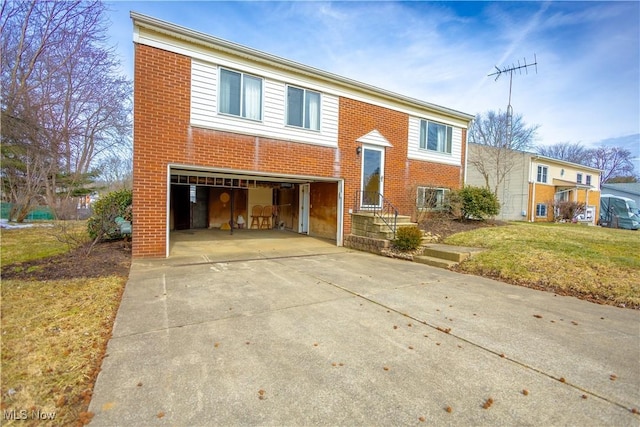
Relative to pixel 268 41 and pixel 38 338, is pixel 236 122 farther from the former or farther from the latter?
pixel 38 338

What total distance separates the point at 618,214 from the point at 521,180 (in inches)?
338

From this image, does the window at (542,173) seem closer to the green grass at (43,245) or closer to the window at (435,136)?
the window at (435,136)

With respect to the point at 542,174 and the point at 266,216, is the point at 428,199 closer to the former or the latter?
the point at 266,216

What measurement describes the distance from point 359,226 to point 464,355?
7571mm

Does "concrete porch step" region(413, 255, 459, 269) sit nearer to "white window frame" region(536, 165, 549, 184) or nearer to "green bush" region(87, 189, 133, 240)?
"green bush" region(87, 189, 133, 240)

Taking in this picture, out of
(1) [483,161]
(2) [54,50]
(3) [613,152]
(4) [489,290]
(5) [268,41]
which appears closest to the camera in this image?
(4) [489,290]

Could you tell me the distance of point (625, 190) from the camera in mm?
35719

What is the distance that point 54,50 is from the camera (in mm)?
12508

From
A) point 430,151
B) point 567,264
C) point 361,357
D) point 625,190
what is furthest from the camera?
point 625,190

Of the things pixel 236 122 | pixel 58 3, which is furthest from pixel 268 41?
pixel 58 3

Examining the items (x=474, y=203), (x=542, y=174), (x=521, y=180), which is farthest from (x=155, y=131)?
(x=542, y=174)

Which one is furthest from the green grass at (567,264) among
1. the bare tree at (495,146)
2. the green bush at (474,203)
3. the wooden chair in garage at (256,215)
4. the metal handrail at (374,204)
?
the bare tree at (495,146)

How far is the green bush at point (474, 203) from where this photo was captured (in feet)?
39.3

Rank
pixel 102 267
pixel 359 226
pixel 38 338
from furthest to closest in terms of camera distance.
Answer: pixel 359 226 < pixel 102 267 < pixel 38 338
